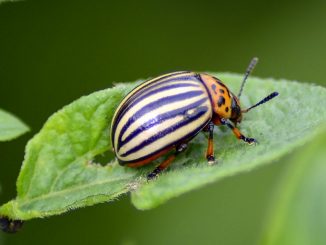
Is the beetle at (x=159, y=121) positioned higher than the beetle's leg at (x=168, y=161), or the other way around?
the beetle at (x=159, y=121)

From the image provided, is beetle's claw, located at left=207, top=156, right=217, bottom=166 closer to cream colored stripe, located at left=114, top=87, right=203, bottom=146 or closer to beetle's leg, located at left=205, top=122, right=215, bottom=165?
beetle's leg, located at left=205, top=122, right=215, bottom=165

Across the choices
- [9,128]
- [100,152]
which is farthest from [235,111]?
[9,128]

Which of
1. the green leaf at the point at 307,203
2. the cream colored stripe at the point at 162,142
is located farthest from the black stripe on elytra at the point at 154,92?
the green leaf at the point at 307,203

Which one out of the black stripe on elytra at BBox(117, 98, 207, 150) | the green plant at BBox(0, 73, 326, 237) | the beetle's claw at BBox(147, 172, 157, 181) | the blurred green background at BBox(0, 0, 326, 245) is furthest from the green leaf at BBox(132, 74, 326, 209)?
the blurred green background at BBox(0, 0, 326, 245)

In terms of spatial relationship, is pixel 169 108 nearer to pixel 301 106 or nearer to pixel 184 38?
pixel 301 106

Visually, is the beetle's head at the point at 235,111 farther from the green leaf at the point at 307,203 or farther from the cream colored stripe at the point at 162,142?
the green leaf at the point at 307,203

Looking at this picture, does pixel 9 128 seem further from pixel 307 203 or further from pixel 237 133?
pixel 307 203

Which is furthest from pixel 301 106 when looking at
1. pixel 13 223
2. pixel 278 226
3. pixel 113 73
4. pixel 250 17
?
pixel 250 17
